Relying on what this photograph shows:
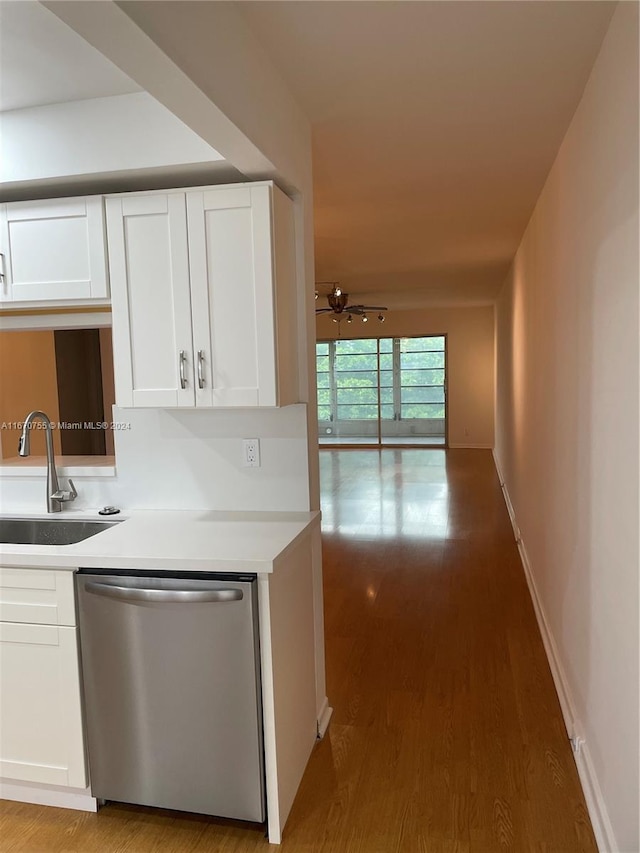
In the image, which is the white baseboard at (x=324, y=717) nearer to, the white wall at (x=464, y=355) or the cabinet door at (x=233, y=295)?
the cabinet door at (x=233, y=295)

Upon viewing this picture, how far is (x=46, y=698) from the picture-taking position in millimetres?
2104

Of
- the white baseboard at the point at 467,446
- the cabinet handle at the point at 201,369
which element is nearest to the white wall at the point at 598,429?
the cabinet handle at the point at 201,369

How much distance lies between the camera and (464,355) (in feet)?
35.7

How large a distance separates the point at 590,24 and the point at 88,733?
270cm

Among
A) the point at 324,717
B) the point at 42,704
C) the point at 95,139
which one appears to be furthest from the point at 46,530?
the point at 95,139

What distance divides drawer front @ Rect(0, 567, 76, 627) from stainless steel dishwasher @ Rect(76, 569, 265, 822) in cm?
5

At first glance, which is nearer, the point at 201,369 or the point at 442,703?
the point at 201,369

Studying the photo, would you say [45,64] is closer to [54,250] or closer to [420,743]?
[54,250]

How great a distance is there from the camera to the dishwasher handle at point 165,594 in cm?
192

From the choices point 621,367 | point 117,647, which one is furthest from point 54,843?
point 621,367

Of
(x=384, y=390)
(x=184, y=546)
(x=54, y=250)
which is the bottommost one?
(x=184, y=546)

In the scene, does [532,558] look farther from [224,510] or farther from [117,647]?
[117,647]

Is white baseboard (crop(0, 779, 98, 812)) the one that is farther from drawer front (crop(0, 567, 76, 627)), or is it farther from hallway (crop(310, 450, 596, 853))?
hallway (crop(310, 450, 596, 853))

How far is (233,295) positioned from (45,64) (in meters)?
0.96
